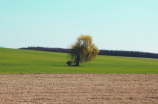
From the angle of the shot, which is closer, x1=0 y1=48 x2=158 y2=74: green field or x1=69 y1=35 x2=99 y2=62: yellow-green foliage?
x1=0 y1=48 x2=158 y2=74: green field

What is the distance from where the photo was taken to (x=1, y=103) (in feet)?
46.1

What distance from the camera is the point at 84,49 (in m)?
55.6

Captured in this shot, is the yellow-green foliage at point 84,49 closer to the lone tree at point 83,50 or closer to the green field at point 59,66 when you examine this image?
the lone tree at point 83,50

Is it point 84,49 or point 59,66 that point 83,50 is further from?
point 59,66

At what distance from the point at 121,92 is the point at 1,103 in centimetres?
852

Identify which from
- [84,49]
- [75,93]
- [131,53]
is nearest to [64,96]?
[75,93]

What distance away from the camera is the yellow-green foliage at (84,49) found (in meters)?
55.6

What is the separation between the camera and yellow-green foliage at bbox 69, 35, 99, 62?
55.6 m

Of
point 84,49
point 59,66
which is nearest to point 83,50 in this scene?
point 84,49

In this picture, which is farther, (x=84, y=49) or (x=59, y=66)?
(x=84, y=49)

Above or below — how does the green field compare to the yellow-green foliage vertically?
below

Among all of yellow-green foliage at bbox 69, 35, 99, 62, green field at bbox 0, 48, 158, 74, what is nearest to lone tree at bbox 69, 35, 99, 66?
yellow-green foliage at bbox 69, 35, 99, 62

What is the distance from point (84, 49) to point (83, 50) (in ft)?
1.13

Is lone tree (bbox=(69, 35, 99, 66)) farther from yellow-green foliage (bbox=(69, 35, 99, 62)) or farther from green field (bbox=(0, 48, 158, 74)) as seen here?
green field (bbox=(0, 48, 158, 74))
